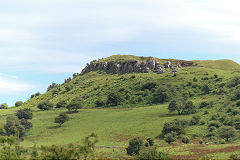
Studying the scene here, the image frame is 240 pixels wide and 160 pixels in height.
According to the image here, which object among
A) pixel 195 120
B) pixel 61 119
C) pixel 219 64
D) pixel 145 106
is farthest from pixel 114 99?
pixel 219 64

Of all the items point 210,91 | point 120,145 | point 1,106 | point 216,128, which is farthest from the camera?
point 1,106

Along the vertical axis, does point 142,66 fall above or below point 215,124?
above

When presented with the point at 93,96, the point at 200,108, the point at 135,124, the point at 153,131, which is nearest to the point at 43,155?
the point at 153,131

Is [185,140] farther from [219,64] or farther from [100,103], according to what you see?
[219,64]

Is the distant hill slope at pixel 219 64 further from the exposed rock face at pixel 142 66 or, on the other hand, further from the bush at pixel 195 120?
the bush at pixel 195 120

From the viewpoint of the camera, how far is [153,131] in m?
87.8

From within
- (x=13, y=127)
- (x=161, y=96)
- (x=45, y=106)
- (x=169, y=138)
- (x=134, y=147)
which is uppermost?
(x=161, y=96)

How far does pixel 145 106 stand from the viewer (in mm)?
123562

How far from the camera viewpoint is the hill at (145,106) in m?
84.0

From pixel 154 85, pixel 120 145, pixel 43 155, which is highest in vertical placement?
pixel 154 85

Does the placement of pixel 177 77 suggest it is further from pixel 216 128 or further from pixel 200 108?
pixel 216 128

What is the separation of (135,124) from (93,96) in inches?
2236

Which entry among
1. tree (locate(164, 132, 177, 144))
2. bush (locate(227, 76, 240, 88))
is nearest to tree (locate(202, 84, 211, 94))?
bush (locate(227, 76, 240, 88))

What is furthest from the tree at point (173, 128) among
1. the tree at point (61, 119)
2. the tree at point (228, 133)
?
the tree at point (61, 119)
